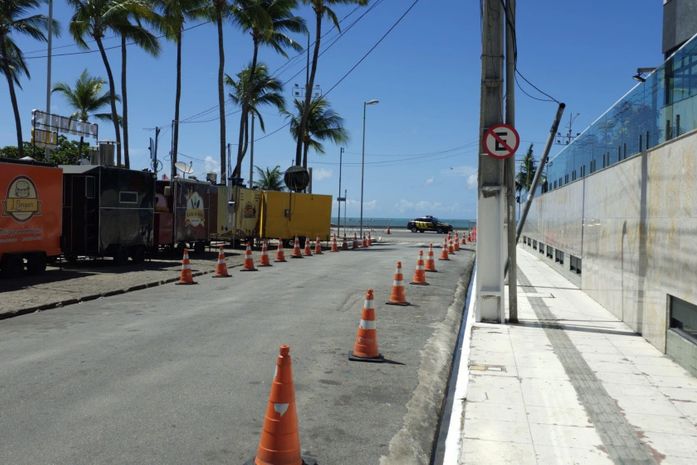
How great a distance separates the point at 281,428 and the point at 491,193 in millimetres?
6979

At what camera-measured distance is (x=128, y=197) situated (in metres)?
19.2

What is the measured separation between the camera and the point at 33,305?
37.2 feet

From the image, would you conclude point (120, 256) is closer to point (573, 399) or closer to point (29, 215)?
point (29, 215)

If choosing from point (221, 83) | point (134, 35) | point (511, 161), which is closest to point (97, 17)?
point (134, 35)

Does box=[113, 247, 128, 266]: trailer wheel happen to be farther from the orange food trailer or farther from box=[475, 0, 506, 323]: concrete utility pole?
box=[475, 0, 506, 323]: concrete utility pole

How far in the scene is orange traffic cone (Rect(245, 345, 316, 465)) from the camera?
167 inches

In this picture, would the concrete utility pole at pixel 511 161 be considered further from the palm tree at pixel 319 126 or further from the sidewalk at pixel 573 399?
the palm tree at pixel 319 126

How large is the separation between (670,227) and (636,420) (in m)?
2.92

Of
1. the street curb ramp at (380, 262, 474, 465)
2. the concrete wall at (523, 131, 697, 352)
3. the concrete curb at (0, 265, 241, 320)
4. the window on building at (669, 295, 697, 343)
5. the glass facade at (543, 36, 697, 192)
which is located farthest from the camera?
the concrete curb at (0, 265, 241, 320)

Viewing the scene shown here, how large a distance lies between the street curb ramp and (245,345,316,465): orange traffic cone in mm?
805

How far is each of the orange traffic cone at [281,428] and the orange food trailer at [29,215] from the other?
12.7 m

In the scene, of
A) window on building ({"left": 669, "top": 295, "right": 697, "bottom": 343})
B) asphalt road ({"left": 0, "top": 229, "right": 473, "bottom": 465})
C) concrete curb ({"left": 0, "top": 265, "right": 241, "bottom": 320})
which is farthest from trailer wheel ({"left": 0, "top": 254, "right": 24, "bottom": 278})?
window on building ({"left": 669, "top": 295, "right": 697, "bottom": 343})

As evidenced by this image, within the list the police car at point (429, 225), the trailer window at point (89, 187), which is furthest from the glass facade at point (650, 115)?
the police car at point (429, 225)

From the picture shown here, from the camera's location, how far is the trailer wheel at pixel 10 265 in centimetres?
1490
